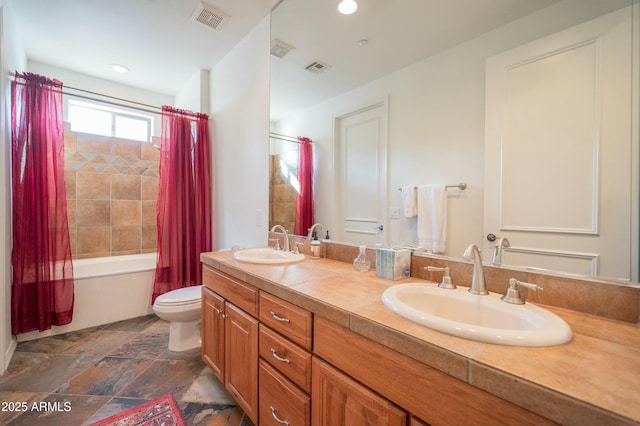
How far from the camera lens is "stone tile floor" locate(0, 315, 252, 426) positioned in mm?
1511

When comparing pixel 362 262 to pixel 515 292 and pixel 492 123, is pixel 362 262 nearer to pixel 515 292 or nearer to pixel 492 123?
pixel 515 292

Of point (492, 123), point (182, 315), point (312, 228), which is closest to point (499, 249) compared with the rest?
point (492, 123)

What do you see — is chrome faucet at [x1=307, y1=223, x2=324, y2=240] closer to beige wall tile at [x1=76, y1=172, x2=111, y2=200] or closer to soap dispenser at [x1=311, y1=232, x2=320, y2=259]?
soap dispenser at [x1=311, y1=232, x2=320, y2=259]

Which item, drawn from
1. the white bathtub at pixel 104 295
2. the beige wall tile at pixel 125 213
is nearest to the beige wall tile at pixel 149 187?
the beige wall tile at pixel 125 213

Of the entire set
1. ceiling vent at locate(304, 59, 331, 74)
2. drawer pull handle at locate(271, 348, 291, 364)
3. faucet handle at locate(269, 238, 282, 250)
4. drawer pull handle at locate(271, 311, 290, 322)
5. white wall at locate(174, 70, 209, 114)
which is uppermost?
white wall at locate(174, 70, 209, 114)

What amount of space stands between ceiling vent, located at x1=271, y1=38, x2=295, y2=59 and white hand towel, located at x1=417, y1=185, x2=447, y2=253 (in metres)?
1.48

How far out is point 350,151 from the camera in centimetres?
159

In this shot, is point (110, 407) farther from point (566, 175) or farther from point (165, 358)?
point (566, 175)

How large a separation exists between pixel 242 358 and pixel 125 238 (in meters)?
2.89

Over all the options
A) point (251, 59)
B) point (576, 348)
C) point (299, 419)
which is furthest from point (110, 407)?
point (251, 59)

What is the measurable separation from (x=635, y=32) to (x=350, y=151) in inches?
43.9

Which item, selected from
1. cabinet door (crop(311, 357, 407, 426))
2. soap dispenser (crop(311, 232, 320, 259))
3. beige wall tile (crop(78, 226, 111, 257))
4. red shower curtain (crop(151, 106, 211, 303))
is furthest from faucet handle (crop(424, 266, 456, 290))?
beige wall tile (crop(78, 226, 111, 257))

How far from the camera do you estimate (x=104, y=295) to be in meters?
2.65

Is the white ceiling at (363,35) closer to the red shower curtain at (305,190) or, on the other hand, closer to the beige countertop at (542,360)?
the red shower curtain at (305,190)
